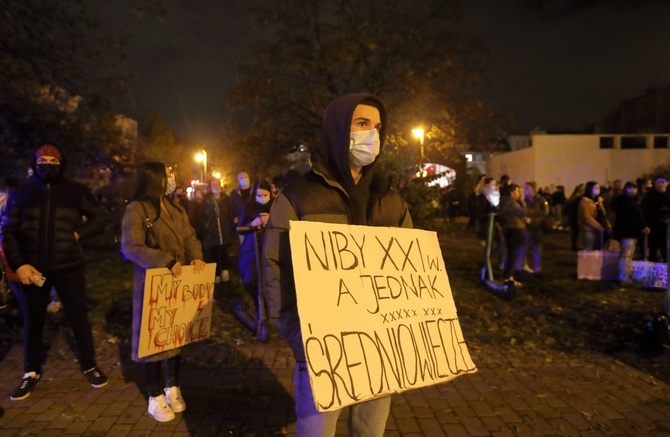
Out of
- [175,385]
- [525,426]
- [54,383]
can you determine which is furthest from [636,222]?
[54,383]

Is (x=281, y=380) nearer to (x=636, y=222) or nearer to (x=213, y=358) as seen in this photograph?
(x=213, y=358)

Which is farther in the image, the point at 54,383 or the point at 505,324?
the point at 505,324

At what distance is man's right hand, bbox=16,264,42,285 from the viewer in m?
4.12

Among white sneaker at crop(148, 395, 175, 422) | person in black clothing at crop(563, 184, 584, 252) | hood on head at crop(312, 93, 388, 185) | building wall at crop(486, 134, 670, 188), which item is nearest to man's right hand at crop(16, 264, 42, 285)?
white sneaker at crop(148, 395, 175, 422)

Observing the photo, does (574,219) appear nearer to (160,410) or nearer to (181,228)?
(181,228)

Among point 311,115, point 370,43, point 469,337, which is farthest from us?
point 311,115

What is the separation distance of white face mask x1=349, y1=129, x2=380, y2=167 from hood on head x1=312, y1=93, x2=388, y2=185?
0.07 m

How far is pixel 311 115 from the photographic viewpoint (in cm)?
1650

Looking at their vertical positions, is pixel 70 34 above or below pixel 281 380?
above

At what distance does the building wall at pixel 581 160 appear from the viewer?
42.8m

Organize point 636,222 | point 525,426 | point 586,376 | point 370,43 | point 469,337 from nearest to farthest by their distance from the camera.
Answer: point 525,426
point 586,376
point 469,337
point 636,222
point 370,43

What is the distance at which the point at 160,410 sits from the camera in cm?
394

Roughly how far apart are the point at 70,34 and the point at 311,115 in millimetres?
8122

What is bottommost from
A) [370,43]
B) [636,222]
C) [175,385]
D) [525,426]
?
[525,426]
